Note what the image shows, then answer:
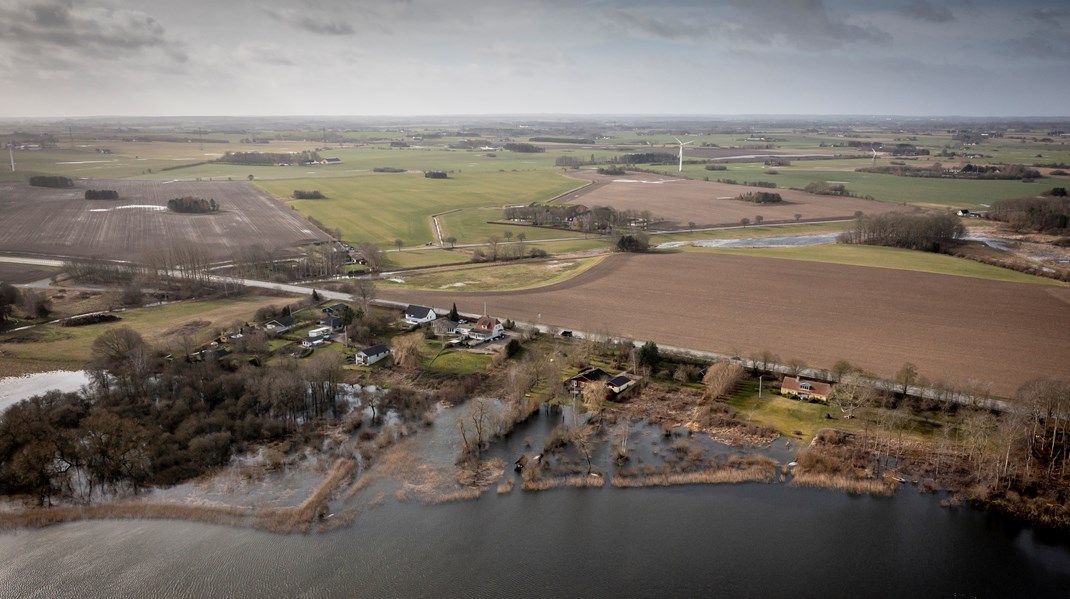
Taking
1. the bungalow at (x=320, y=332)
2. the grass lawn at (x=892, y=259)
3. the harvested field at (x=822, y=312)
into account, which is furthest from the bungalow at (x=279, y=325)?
the grass lawn at (x=892, y=259)

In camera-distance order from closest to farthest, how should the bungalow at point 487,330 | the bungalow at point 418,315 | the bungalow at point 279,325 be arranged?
the bungalow at point 279,325, the bungalow at point 487,330, the bungalow at point 418,315

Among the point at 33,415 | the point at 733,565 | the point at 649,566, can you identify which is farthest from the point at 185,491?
the point at 733,565

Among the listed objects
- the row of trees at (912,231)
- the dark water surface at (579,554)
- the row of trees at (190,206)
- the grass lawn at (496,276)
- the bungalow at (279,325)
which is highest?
the row of trees at (190,206)

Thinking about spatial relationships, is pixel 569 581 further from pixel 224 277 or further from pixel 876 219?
pixel 876 219

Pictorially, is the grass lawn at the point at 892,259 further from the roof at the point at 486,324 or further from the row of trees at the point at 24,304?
the row of trees at the point at 24,304

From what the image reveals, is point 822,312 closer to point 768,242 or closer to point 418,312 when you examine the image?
point 418,312
